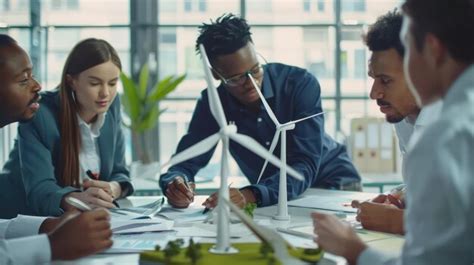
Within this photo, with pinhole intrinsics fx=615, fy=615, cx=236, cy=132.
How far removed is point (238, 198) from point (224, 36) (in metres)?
0.85

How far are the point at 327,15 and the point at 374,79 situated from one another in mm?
3549

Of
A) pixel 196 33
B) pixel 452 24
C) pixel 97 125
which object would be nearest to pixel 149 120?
pixel 196 33

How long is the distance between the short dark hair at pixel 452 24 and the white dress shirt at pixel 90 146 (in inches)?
71.2

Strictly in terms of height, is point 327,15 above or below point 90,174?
above

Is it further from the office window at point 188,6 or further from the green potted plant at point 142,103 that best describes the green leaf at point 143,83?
the office window at point 188,6

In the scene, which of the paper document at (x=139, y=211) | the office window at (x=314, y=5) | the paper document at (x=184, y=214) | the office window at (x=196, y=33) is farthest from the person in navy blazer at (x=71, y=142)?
the office window at (x=314, y=5)

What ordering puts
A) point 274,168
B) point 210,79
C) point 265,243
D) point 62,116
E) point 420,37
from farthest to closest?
1. point 274,168
2. point 62,116
3. point 210,79
4. point 265,243
5. point 420,37

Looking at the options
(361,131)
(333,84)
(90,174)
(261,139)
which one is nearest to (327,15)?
(333,84)

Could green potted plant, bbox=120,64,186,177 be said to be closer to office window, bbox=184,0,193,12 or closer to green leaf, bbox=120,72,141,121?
green leaf, bbox=120,72,141,121

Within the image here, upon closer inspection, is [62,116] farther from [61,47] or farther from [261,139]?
[61,47]

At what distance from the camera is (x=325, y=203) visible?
8.25ft

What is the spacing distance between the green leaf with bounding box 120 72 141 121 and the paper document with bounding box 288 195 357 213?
9.26 ft

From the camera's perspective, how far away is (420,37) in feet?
4.15

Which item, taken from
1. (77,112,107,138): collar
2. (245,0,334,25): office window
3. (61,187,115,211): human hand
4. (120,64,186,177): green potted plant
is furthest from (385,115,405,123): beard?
(245,0,334,25): office window
